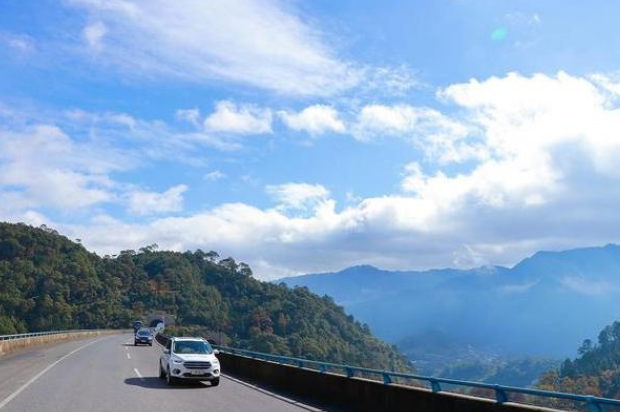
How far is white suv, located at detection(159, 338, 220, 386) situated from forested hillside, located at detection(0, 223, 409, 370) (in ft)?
346

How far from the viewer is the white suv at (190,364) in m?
19.9

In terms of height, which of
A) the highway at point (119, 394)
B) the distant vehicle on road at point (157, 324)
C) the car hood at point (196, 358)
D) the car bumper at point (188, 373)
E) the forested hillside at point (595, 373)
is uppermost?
the distant vehicle on road at point (157, 324)

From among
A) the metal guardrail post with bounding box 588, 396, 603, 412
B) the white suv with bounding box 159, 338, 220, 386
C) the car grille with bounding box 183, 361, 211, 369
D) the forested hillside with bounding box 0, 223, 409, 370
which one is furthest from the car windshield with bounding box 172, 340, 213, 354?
the forested hillside with bounding box 0, 223, 409, 370

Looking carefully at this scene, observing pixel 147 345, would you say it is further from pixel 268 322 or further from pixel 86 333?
pixel 268 322

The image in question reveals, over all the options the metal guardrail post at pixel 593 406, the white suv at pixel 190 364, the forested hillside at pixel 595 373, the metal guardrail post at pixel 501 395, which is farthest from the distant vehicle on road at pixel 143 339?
the forested hillside at pixel 595 373

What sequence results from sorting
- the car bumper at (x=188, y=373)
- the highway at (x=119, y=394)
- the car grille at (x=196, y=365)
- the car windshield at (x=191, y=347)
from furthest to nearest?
the car windshield at (x=191, y=347)
the car grille at (x=196, y=365)
the car bumper at (x=188, y=373)
the highway at (x=119, y=394)

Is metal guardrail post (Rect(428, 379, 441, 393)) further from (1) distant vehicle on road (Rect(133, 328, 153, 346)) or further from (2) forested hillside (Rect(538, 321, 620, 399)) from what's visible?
(2) forested hillside (Rect(538, 321, 620, 399))

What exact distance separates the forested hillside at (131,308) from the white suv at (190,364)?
106m

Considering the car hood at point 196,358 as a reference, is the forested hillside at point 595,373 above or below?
below

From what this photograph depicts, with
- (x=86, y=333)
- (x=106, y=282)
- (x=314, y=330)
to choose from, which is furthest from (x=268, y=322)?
(x=86, y=333)

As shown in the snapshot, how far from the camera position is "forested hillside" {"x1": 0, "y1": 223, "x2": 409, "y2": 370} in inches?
5527

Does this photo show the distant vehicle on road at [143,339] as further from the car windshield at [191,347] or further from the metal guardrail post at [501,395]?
the metal guardrail post at [501,395]

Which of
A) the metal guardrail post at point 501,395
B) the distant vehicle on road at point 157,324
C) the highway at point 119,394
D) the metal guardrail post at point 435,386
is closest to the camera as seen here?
the metal guardrail post at point 501,395

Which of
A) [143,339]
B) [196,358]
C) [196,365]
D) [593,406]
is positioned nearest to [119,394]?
[196,365]
